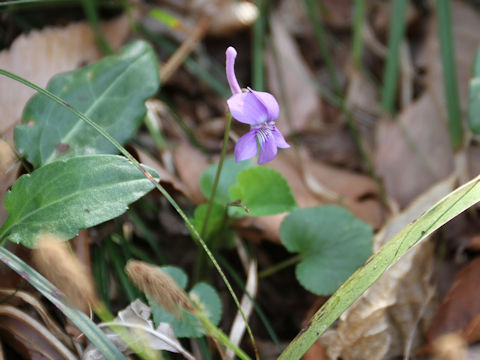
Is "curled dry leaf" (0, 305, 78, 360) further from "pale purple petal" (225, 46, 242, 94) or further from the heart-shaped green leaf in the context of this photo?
"pale purple petal" (225, 46, 242, 94)

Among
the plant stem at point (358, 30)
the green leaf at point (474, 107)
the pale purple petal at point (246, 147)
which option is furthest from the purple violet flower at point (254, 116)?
the plant stem at point (358, 30)

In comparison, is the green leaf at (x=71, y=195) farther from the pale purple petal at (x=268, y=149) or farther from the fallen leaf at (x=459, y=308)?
the fallen leaf at (x=459, y=308)

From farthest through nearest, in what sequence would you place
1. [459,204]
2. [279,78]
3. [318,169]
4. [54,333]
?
[279,78]
[318,169]
[54,333]
[459,204]

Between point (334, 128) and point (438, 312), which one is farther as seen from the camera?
point (334, 128)

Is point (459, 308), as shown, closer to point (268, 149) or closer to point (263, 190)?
point (263, 190)

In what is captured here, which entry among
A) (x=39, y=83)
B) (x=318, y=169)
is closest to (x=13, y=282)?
(x=39, y=83)

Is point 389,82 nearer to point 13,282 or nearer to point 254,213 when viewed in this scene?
point 254,213

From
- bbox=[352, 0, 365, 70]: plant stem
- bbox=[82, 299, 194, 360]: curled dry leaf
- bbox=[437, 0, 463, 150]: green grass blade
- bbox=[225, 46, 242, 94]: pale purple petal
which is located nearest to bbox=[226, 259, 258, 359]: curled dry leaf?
bbox=[82, 299, 194, 360]: curled dry leaf

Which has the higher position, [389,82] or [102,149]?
[102,149]

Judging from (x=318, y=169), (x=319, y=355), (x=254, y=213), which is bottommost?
(x=319, y=355)
